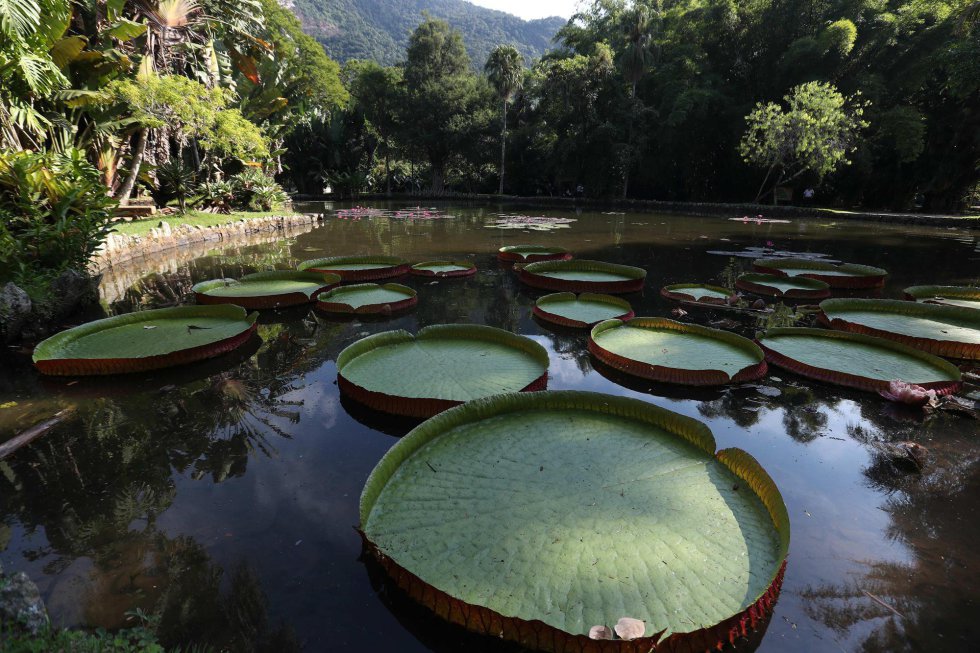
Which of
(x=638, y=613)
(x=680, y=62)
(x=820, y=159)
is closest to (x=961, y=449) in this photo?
(x=638, y=613)

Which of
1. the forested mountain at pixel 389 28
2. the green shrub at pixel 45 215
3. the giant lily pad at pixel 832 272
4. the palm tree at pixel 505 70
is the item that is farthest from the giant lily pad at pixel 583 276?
the forested mountain at pixel 389 28

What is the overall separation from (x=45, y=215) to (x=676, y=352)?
22.5 ft

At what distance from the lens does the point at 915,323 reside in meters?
4.64

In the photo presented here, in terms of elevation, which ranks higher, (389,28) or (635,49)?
(389,28)

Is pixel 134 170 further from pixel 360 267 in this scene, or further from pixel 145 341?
pixel 145 341

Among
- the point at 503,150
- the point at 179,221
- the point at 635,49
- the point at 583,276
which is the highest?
the point at 635,49

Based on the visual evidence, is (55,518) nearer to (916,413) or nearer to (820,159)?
(916,413)

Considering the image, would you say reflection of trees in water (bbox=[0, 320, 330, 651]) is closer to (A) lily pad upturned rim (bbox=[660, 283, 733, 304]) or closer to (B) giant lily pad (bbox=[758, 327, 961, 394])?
(B) giant lily pad (bbox=[758, 327, 961, 394])

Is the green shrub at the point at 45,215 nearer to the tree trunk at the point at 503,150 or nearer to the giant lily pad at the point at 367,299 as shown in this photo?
the giant lily pad at the point at 367,299

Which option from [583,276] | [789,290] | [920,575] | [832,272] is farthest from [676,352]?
[832,272]

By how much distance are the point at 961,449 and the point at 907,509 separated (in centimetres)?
93

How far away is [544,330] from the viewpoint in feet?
16.7

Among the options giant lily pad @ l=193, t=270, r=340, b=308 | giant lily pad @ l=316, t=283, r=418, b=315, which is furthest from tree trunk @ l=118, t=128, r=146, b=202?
giant lily pad @ l=316, t=283, r=418, b=315

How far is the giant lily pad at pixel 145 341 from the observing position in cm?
354
